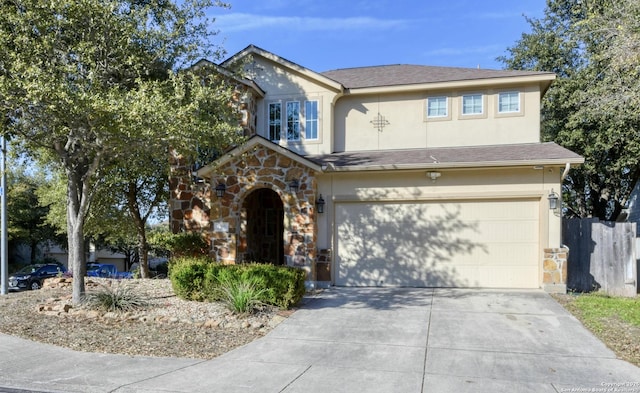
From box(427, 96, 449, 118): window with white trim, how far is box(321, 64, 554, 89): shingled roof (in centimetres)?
54

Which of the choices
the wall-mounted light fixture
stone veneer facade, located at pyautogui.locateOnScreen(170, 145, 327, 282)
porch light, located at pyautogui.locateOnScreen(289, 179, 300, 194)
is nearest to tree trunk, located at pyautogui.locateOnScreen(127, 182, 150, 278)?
stone veneer facade, located at pyautogui.locateOnScreen(170, 145, 327, 282)

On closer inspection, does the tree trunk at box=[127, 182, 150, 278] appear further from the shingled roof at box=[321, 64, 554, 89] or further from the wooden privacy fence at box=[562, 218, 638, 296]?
the wooden privacy fence at box=[562, 218, 638, 296]

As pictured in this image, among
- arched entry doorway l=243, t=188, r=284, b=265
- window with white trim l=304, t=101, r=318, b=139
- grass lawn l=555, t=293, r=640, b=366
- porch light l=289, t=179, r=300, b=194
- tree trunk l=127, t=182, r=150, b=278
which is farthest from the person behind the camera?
tree trunk l=127, t=182, r=150, b=278

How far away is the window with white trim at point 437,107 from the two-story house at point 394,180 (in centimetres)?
3

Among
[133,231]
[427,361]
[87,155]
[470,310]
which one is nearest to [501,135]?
[470,310]

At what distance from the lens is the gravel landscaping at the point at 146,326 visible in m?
6.99

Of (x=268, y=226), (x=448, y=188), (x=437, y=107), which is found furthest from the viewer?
(x=268, y=226)

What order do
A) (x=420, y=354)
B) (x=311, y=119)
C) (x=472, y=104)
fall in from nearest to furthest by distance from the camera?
(x=420, y=354), (x=472, y=104), (x=311, y=119)

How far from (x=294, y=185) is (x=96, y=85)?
205 inches

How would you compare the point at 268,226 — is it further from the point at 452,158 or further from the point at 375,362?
the point at 375,362

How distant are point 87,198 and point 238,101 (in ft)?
17.4

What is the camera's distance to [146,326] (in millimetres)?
8047

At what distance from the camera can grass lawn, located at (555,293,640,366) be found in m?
6.72

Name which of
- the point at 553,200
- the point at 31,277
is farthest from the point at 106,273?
the point at 553,200
